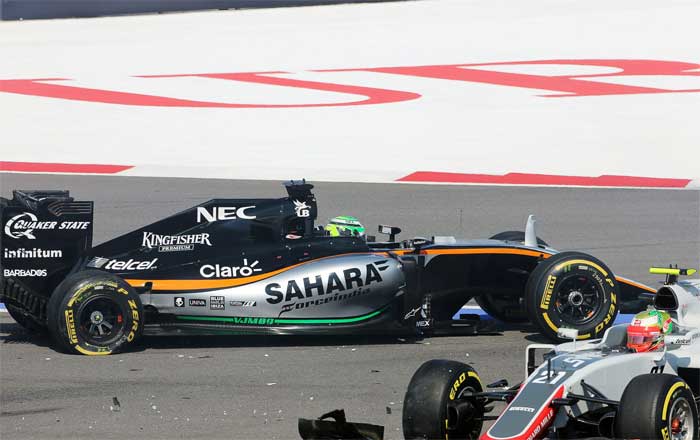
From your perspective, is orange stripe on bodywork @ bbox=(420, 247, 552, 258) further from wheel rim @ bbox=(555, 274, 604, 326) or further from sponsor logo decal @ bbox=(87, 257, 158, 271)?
sponsor logo decal @ bbox=(87, 257, 158, 271)

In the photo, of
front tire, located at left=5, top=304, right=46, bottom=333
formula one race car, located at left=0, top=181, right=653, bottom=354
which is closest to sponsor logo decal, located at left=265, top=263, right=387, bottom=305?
formula one race car, located at left=0, top=181, right=653, bottom=354

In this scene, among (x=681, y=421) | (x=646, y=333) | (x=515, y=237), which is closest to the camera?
(x=681, y=421)

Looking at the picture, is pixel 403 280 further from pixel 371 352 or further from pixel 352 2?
pixel 352 2

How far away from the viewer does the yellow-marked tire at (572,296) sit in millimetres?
11445

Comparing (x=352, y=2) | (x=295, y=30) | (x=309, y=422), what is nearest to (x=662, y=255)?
(x=309, y=422)

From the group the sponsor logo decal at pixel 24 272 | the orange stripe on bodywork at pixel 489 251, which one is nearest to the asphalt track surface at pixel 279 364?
the sponsor logo decal at pixel 24 272

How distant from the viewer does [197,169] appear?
20.7m

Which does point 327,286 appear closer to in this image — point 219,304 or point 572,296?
point 219,304

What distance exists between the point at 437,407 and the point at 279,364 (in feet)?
10.2

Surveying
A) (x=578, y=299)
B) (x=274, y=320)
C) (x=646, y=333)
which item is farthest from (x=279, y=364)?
(x=646, y=333)

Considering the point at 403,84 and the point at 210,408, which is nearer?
the point at 210,408

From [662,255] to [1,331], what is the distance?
7796 mm

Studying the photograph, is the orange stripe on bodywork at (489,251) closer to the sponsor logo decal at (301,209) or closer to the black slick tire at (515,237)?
the black slick tire at (515,237)

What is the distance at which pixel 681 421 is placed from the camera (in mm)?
7730
